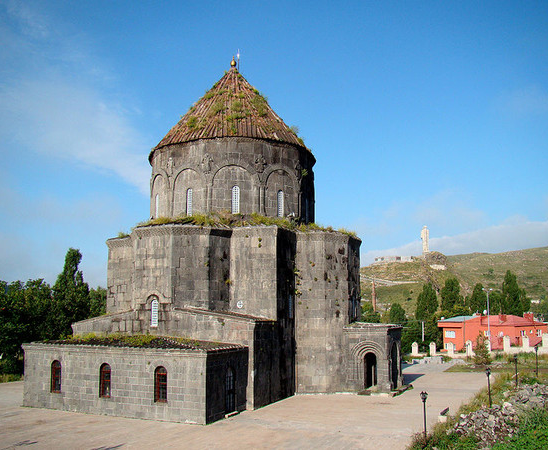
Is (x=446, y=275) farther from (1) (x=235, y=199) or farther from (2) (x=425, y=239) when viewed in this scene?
(1) (x=235, y=199)

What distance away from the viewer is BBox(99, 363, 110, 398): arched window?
59.1 feet

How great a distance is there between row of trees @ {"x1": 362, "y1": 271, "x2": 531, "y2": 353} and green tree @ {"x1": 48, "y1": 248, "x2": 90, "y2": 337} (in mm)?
23559

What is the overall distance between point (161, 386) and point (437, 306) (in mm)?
40523

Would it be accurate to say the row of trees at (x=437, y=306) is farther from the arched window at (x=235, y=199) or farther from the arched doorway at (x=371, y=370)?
the arched window at (x=235, y=199)

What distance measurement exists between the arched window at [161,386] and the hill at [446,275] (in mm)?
51635

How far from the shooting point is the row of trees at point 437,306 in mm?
45375

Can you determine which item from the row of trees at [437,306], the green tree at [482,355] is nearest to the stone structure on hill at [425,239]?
the row of trees at [437,306]

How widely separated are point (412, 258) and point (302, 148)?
2682 inches

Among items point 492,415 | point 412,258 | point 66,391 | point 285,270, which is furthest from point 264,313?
point 412,258

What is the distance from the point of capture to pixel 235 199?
23.4m

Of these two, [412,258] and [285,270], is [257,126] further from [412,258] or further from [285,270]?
[412,258]

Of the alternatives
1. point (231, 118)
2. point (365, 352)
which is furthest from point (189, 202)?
point (365, 352)

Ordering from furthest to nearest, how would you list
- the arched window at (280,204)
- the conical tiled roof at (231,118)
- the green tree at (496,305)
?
the green tree at (496,305)
the arched window at (280,204)
the conical tiled roof at (231,118)

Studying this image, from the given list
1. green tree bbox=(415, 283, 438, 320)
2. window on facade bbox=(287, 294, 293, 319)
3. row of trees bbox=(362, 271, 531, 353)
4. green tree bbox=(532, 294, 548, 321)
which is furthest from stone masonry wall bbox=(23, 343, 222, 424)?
green tree bbox=(532, 294, 548, 321)
